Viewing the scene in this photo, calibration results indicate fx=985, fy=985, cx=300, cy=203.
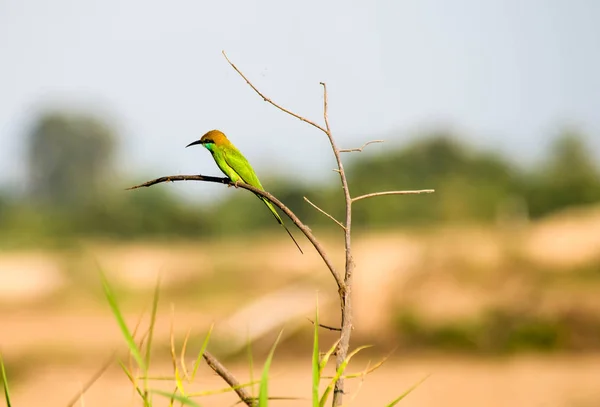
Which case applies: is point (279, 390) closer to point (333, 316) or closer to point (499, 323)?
point (333, 316)

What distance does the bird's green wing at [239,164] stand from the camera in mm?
2963

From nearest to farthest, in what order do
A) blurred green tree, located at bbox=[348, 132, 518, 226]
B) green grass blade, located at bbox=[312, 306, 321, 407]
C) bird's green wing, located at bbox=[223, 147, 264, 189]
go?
green grass blade, located at bbox=[312, 306, 321, 407] → bird's green wing, located at bbox=[223, 147, 264, 189] → blurred green tree, located at bbox=[348, 132, 518, 226]

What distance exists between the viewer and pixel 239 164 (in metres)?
2.97

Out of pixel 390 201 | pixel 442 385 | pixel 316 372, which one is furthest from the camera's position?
pixel 390 201

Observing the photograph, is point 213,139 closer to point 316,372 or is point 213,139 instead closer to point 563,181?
point 316,372

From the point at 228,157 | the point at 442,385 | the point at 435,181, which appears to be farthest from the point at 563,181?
the point at 228,157

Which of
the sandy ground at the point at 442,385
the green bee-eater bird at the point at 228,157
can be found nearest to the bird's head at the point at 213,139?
the green bee-eater bird at the point at 228,157

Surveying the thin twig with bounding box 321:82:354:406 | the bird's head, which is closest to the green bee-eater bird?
the bird's head

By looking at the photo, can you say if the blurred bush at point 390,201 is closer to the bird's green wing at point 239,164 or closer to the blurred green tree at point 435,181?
the blurred green tree at point 435,181

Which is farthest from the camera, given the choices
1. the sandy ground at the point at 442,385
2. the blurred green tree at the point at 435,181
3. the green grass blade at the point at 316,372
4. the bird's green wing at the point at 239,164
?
the blurred green tree at the point at 435,181

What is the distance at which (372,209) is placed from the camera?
2412cm

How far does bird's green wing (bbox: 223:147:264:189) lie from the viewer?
117 inches

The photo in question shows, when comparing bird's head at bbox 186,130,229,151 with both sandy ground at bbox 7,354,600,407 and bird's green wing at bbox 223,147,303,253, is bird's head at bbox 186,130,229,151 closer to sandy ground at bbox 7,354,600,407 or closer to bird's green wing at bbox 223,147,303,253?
bird's green wing at bbox 223,147,303,253

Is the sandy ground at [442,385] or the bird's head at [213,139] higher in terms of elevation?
the bird's head at [213,139]
